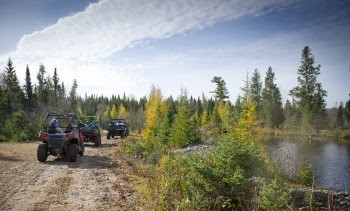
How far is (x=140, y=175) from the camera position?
1038 cm

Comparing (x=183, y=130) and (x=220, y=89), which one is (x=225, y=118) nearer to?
(x=183, y=130)

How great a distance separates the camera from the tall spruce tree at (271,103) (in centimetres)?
4862

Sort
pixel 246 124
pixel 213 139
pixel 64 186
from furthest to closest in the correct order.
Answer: pixel 246 124, pixel 213 139, pixel 64 186

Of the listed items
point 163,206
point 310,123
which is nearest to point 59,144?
point 163,206

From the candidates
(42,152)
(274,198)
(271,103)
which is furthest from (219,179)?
(271,103)

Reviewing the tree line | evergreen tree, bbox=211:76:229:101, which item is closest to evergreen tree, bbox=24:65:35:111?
the tree line

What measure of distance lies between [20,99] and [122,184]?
53.7 m

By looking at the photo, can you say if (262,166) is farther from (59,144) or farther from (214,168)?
(59,144)

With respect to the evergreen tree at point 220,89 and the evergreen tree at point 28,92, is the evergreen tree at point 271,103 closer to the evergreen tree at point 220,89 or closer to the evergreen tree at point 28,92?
the evergreen tree at point 220,89

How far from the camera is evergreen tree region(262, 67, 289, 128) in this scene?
159ft

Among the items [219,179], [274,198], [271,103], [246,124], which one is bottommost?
[274,198]

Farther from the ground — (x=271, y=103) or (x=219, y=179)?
(x=271, y=103)

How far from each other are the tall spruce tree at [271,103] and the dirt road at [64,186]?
136 ft

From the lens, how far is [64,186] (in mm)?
8523
